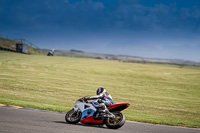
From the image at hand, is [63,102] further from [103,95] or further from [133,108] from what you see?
[103,95]

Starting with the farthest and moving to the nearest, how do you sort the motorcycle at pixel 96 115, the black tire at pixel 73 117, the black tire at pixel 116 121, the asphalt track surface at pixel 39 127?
the black tire at pixel 73 117 → the motorcycle at pixel 96 115 → the black tire at pixel 116 121 → the asphalt track surface at pixel 39 127

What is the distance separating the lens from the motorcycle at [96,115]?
8844 mm

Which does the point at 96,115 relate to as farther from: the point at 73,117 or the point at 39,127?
the point at 39,127

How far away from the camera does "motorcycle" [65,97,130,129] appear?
8.84m

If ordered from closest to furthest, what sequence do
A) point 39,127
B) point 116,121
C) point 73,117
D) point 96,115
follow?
point 39,127, point 116,121, point 96,115, point 73,117

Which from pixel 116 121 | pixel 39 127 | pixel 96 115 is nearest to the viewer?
pixel 39 127

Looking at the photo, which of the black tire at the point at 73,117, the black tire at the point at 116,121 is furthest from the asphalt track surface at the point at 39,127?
the black tire at the point at 73,117

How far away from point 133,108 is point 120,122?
32.1 ft

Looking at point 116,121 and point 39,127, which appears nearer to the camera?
point 39,127

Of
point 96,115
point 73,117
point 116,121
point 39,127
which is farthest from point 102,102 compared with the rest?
point 39,127

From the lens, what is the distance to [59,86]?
24031 millimetres

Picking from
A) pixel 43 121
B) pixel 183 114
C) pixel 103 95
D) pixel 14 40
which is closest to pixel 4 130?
pixel 43 121

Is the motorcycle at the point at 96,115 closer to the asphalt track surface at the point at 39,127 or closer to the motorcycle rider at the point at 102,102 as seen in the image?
the motorcycle rider at the point at 102,102

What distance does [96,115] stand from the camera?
923 centimetres
